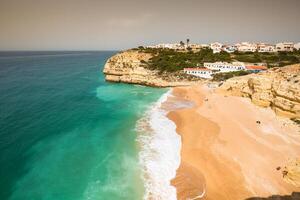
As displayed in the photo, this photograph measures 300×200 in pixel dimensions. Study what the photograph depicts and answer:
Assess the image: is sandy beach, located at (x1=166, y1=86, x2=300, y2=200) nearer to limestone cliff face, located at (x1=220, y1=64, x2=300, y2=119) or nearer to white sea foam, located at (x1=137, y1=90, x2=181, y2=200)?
white sea foam, located at (x1=137, y1=90, x2=181, y2=200)

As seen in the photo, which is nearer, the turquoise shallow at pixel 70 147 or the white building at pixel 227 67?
the turquoise shallow at pixel 70 147

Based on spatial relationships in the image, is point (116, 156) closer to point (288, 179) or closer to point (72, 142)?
point (72, 142)

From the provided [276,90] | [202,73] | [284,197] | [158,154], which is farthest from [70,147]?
[202,73]

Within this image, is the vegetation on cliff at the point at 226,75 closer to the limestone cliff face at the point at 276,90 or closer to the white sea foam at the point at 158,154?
the limestone cliff face at the point at 276,90

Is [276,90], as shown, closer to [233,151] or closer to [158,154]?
[233,151]

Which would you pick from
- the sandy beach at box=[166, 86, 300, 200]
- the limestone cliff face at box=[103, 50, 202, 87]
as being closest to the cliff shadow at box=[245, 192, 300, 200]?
the sandy beach at box=[166, 86, 300, 200]

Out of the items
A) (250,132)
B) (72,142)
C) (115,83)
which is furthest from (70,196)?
(115,83)

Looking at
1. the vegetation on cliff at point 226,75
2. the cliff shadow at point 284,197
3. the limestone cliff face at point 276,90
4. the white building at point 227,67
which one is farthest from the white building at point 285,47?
the cliff shadow at point 284,197
